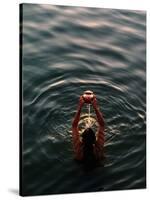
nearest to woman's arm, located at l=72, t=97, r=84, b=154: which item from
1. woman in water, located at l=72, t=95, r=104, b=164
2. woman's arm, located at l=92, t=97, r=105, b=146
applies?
woman in water, located at l=72, t=95, r=104, b=164

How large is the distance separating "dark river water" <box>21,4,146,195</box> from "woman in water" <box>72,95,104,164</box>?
0.06m

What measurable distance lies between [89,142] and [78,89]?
55cm

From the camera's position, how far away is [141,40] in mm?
6895

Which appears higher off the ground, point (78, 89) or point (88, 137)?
point (78, 89)

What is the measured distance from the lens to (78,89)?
6.54 meters

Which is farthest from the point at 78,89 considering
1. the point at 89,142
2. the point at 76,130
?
the point at 89,142

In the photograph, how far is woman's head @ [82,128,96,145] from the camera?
21.6ft

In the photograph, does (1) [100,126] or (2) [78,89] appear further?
(1) [100,126]

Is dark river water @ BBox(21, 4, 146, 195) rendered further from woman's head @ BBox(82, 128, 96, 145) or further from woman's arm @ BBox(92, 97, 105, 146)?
woman's head @ BBox(82, 128, 96, 145)

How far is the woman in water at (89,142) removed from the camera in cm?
652

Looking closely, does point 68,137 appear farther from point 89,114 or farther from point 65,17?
point 65,17

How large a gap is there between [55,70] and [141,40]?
3.52 ft

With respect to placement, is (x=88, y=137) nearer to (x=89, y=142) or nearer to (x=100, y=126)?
(x=89, y=142)

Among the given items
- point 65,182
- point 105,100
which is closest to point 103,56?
point 105,100
